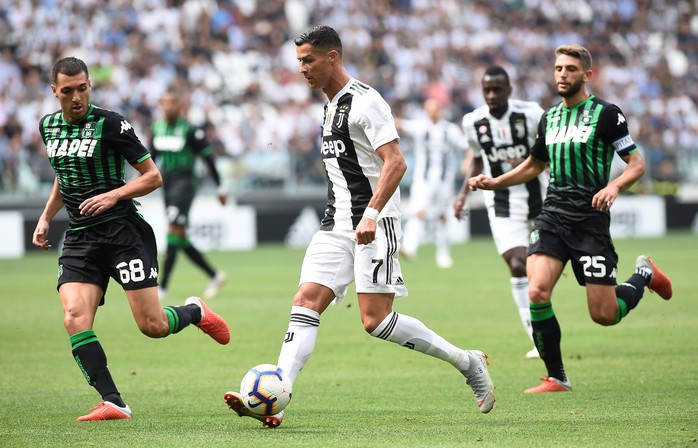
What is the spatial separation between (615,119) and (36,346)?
6.22m

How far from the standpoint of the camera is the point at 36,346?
11312 millimetres

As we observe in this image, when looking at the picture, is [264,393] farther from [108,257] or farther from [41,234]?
[41,234]

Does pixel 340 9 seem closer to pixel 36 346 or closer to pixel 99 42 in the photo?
pixel 99 42

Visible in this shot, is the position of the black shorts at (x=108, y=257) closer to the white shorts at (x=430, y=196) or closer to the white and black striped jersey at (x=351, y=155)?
the white and black striped jersey at (x=351, y=155)

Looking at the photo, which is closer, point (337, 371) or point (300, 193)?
point (337, 371)

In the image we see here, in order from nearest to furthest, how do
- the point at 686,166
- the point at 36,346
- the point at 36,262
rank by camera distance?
the point at 36,346, the point at 36,262, the point at 686,166

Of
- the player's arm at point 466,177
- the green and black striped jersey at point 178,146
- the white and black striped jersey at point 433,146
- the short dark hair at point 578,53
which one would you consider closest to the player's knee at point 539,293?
the short dark hair at point 578,53

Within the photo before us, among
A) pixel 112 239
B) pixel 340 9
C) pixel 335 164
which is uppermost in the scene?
pixel 340 9

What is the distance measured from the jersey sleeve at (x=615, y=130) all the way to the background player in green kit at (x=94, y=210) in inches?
120

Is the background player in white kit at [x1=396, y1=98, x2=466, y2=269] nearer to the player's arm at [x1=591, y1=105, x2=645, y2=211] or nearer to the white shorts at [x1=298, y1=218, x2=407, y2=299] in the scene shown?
the player's arm at [x1=591, y1=105, x2=645, y2=211]

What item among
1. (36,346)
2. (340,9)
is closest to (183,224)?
(36,346)

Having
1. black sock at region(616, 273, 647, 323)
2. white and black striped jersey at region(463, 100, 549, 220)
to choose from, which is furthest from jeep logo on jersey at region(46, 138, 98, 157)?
white and black striped jersey at region(463, 100, 549, 220)

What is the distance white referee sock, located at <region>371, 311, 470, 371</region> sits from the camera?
696 cm

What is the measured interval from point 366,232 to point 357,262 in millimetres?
430
